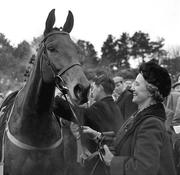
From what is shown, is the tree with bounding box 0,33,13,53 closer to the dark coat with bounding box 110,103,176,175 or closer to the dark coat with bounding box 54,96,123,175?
the dark coat with bounding box 54,96,123,175

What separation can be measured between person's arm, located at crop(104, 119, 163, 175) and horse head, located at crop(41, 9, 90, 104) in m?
0.75

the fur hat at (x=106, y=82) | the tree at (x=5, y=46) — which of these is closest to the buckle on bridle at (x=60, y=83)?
the fur hat at (x=106, y=82)

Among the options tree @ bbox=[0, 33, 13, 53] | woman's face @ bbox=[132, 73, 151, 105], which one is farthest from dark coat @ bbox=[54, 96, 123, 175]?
tree @ bbox=[0, 33, 13, 53]

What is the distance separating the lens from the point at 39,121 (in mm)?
3799

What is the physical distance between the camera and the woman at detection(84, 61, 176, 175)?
2.65 metres

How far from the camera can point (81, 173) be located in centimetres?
550

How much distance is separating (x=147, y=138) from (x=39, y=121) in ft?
5.08

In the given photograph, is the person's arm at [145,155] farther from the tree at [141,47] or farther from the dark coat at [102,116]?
the tree at [141,47]

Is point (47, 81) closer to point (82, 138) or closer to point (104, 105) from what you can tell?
point (104, 105)

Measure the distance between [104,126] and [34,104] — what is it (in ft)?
5.28

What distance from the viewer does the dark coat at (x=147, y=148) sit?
264cm

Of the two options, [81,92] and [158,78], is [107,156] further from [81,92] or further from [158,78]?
[158,78]

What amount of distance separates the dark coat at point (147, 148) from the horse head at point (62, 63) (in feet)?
2.12

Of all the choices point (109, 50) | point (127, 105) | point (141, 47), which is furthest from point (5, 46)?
point (127, 105)
